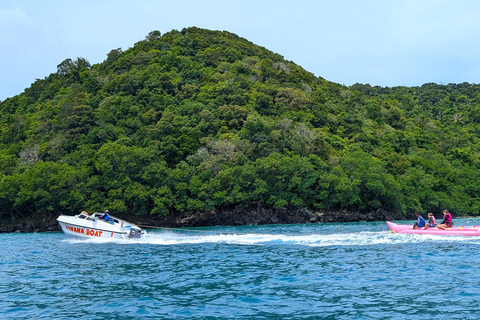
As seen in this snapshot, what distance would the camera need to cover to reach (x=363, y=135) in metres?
85.3

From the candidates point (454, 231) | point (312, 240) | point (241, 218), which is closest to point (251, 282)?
point (312, 240)

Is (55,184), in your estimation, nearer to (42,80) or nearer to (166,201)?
(166,201)

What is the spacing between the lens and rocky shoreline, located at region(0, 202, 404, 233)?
58219 millimetres

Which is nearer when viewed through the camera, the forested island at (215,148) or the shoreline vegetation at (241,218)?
the shoreline vegetation at (241,218)

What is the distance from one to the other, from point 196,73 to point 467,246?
78.1 metres

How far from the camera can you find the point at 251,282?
14.4 metres

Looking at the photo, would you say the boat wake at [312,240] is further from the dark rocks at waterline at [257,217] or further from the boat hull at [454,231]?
the dark rocks at waterline at [257,217]

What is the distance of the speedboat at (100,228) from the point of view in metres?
29.5

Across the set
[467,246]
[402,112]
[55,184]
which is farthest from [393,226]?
[402,112]

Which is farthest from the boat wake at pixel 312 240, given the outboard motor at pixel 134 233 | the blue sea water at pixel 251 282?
the blue sea water at pixel 251 282

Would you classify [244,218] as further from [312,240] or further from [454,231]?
[454,231]

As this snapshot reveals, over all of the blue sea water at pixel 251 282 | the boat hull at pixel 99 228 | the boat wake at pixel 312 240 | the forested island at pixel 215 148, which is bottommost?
the blue sea water at pixel 251 282

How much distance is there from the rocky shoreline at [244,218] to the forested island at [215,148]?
21cm

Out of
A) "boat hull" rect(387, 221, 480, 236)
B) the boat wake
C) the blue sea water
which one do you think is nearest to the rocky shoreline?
the boat wake
